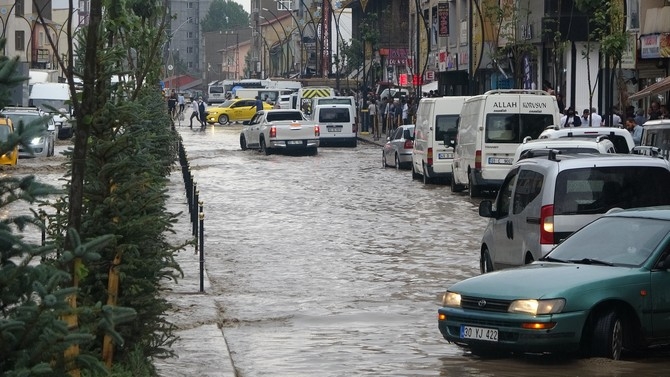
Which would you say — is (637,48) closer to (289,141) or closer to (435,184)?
(435,184)

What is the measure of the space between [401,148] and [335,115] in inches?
577

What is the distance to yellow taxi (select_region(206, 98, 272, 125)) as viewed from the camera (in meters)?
90.9

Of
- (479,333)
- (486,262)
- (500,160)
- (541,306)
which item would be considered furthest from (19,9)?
(541,306)

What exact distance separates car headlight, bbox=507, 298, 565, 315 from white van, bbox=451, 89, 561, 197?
19.5m

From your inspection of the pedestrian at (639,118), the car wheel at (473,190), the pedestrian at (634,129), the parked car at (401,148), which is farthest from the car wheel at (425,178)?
the pedestrian at (639,118)

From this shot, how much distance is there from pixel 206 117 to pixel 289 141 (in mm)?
37462

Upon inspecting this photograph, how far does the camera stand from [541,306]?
11.1 metres

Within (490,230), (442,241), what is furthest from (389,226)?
(490,230)

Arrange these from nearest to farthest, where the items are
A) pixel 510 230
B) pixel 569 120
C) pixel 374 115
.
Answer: pixel 510 230 < pixel 569 120 < pixel 374 115

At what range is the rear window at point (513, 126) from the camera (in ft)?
101

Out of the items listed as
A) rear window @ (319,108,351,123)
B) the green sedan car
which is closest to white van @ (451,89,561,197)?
the green sedan car

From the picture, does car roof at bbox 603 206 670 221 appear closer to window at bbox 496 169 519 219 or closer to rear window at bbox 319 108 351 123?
window at bbox 496 169 519 219

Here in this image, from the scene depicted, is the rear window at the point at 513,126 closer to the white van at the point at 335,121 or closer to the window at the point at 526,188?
the window at the point at 526,188

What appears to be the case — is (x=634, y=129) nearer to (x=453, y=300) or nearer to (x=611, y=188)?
(x=611, y=188)
